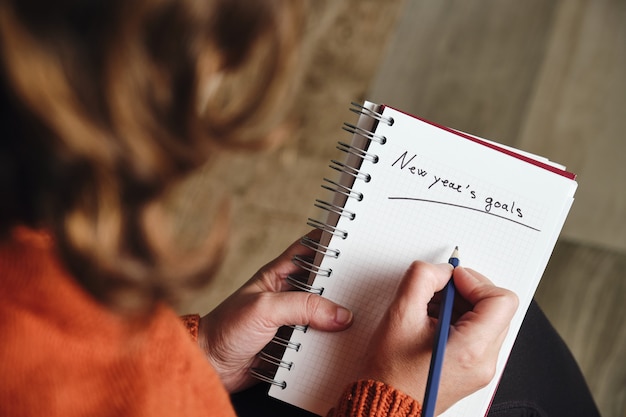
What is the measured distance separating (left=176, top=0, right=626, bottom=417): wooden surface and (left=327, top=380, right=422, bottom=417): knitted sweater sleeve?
2.17 feet

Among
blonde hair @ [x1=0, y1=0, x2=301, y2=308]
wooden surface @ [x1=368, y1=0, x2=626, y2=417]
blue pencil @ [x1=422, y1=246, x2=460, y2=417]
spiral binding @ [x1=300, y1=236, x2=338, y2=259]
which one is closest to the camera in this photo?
blonde hair @ [x1=0, y1=0, x2=301, y2=308]

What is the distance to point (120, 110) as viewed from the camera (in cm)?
34

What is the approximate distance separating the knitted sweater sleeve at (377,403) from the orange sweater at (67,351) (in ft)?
0.58

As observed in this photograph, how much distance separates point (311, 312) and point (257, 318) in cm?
5

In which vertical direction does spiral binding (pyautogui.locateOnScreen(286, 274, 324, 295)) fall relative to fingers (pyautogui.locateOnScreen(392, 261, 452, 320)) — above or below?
below

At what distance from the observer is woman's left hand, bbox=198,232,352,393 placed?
61cm

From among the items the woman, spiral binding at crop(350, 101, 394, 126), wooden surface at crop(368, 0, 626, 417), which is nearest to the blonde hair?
the woman

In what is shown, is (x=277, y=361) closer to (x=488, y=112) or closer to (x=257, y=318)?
(x=257, y=318)

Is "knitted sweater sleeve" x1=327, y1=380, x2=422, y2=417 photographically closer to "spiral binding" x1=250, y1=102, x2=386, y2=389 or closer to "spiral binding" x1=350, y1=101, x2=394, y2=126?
"spiral binding" x1=250, y1=102, x2=386, y2=389

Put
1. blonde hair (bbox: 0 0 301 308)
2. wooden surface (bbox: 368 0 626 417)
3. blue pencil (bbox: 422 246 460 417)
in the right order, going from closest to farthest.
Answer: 1. blonde hair (bbox: 0 0 301 308)
2. blue pencil (bbox: 422 246 460 417)
3. wooden surface (bbox: 368 0 626 417)

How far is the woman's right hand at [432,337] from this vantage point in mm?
566

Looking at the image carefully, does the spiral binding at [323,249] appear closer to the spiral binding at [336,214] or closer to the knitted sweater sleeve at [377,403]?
the spiral binding at [336,214]

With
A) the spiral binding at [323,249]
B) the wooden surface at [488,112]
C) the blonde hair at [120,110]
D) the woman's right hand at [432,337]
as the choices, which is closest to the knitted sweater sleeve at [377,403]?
the woman's right hand at [432,337]

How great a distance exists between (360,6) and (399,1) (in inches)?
3.0
